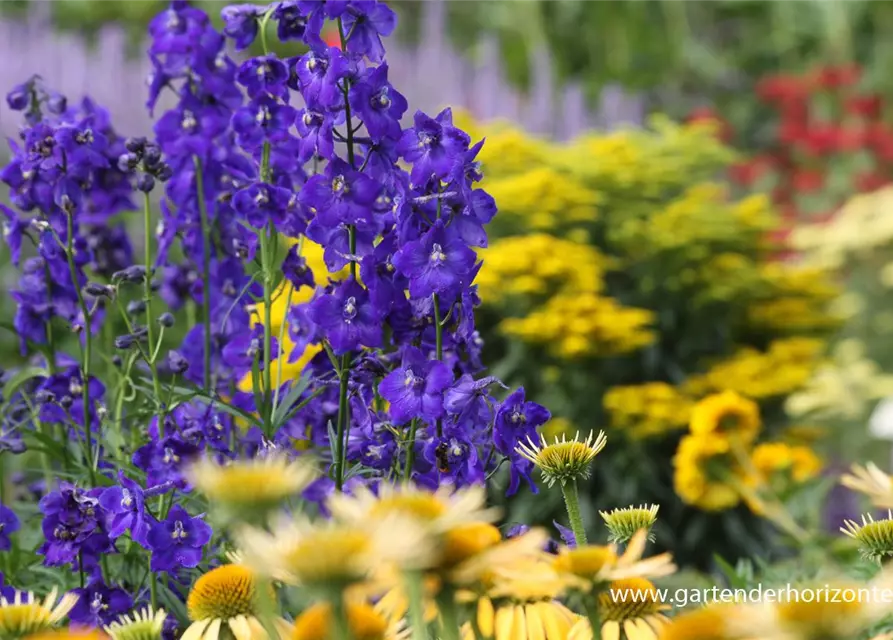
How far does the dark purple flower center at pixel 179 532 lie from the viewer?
1247mm

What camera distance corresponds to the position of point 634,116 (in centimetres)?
522

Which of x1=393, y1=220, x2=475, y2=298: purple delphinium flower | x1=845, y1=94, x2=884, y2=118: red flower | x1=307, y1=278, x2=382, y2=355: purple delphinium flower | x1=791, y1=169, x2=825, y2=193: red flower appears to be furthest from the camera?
x1=791, y1=169, x2=825, y2=193: red flower

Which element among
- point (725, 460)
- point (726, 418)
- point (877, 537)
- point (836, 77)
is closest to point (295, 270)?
point (877, 537)

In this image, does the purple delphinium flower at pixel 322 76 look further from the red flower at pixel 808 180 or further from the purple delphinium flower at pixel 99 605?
the red flower at pixel 808 180

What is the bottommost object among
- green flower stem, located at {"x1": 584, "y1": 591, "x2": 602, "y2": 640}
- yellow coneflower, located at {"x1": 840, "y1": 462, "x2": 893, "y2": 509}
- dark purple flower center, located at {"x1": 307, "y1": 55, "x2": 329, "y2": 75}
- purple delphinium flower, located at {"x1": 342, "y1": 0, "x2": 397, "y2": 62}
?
green flower stem, located at {"x1": 584, "y1": 591, "x2": 602, "y2": 640}

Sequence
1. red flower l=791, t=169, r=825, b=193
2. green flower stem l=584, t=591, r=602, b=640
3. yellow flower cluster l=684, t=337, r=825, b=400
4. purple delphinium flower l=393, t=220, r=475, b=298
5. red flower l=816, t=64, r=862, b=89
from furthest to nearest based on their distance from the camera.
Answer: red flower l=791, t=169, r=825, b=193 < red flower l=816, t=64, r=862, b=89 < yellow flower cluster l=684, t=337, r=825, b=400 < purple delphinium flower l=393, t=220, r=475, b=298 < green flower stem l=584, t=591, r=602, b=640

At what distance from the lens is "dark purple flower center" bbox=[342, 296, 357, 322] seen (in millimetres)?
1250

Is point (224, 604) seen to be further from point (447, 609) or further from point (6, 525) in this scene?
point (6, 525)

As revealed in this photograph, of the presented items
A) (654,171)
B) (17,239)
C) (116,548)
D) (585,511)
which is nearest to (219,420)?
(116,548)

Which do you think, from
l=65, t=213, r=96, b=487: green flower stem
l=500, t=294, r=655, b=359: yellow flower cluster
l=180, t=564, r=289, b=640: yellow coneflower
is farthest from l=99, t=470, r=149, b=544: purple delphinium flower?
l=500, t=294, r=655, b=359: yellow flower cluster

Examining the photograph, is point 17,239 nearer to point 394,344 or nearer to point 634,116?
point 394,344

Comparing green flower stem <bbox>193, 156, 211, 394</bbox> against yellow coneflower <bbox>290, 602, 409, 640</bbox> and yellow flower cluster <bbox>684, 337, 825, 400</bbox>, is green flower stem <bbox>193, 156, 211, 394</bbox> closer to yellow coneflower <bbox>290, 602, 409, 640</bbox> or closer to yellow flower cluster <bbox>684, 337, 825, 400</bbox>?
yellow coneflower <bbox>290, 602, 409, 640</bbox>

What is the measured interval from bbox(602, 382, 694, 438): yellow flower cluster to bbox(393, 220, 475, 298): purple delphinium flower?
77.5 inches

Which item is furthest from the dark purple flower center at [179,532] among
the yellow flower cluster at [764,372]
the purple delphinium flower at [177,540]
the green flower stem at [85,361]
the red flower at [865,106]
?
the red flower at [865,106]
